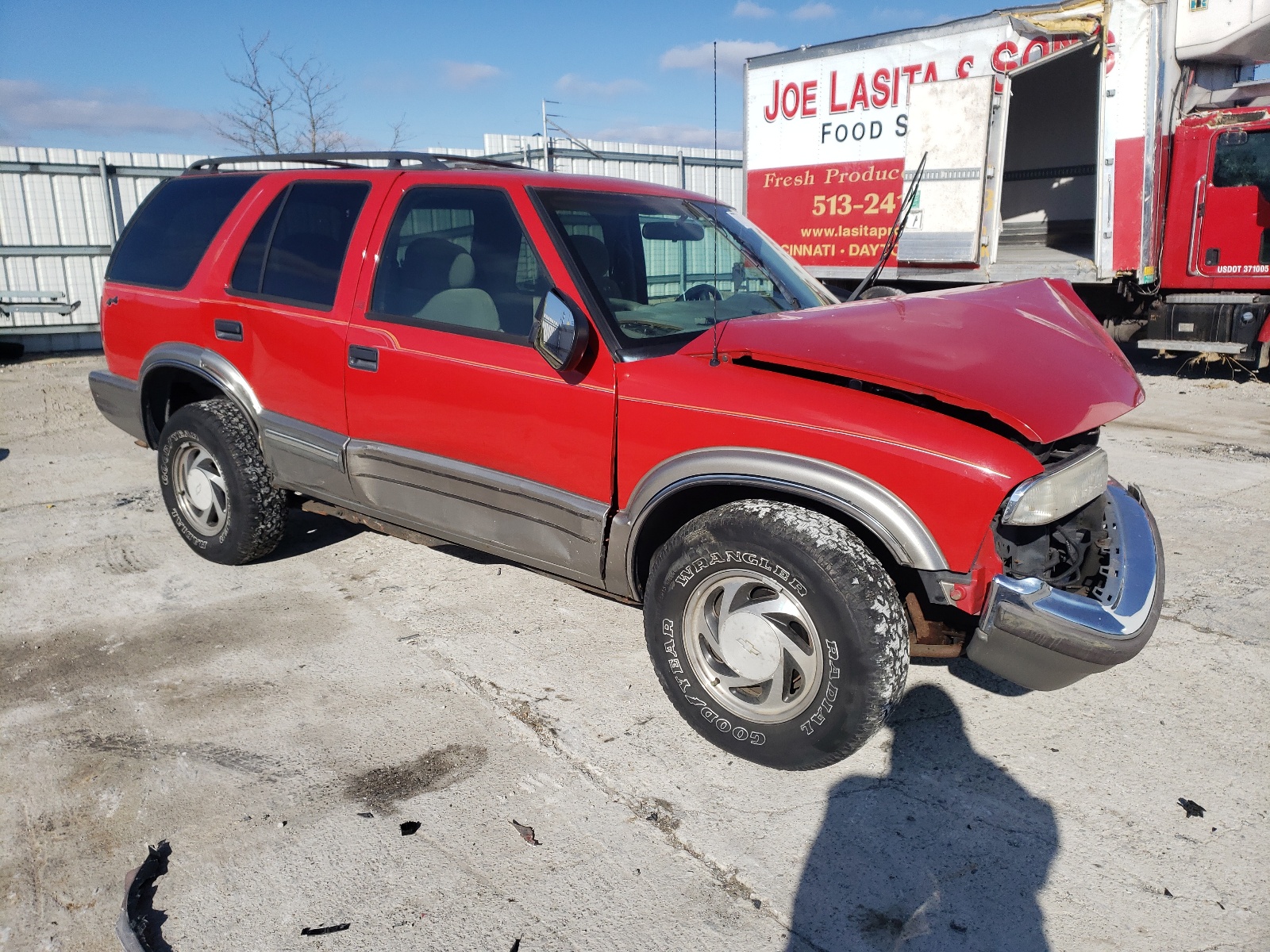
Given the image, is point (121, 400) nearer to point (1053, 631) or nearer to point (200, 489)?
point (200, 489)

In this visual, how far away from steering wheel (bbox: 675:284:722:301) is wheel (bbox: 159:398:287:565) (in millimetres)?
2203

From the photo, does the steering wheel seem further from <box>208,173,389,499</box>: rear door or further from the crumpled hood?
<box>208,173,389,499</box>: rear door

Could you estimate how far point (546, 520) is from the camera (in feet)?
11.2

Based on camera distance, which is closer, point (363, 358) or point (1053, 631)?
point (1053, 631)

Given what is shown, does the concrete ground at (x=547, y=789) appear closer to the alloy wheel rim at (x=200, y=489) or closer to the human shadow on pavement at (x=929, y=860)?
the human shadow on pavement at (x=929, y=860)

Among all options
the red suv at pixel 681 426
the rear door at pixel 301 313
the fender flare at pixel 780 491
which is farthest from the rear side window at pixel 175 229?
the fender flare at pixel 780 491

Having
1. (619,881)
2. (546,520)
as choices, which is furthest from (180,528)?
(619,881)

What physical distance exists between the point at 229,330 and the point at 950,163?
8003 mm

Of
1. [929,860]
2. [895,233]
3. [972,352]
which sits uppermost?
[895,233]

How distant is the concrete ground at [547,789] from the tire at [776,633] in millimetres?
192

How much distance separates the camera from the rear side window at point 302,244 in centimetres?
404

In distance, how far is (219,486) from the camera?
4566 millimetres

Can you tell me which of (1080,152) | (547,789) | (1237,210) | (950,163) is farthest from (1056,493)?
(1080,152)

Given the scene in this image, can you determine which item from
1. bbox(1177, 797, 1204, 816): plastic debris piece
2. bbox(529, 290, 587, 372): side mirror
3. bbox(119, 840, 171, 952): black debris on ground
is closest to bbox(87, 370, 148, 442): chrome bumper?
bbox(529, 290, 587, 372): side mirror
